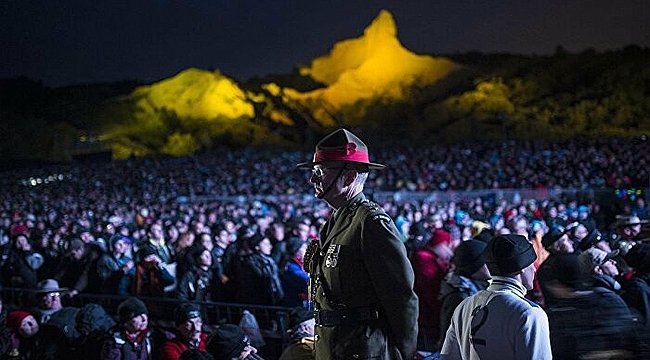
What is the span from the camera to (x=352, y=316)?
288 centimetres

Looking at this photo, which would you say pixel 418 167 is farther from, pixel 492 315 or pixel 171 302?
pixel 492 315

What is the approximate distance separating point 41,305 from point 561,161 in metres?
22.9

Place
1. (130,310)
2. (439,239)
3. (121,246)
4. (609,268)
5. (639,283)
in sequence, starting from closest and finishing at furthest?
1. (639,283)
2. (130,310)
3. (609,268)
4. (439,239)
5. (121,246)

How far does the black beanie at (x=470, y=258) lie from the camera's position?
14.5 feet

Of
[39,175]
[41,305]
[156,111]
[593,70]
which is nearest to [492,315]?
[41,305]

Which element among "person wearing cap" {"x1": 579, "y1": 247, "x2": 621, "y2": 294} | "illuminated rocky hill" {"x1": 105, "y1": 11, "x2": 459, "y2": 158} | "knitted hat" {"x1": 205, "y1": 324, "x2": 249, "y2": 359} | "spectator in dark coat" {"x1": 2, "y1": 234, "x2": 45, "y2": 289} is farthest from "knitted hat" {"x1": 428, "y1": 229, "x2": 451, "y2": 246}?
"illuminated rocky hill" {"x1": 105, "y1": 11, "x2": 459, "y2": 158}

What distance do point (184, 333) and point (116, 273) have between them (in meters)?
3.03

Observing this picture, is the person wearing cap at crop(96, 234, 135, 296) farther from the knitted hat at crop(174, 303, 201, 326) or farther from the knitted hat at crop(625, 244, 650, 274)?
the knitted hat at crop(625, 244, 650, 274)

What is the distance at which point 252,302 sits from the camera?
22.8 ft

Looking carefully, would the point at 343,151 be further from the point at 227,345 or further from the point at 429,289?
the point at 429,289

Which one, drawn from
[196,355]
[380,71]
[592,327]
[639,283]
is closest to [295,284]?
[196,355]

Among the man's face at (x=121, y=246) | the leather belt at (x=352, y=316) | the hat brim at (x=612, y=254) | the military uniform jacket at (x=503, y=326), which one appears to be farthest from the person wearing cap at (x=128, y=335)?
the hat brim at (x=612, y=254)

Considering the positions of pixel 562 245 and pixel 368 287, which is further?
pixel 562 245

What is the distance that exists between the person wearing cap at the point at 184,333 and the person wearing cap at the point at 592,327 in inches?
116
